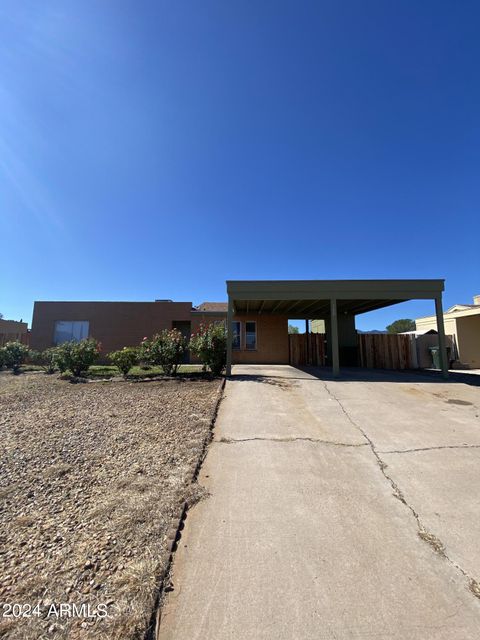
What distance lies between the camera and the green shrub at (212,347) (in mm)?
10812

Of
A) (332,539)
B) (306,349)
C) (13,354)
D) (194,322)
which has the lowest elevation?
(332,539)

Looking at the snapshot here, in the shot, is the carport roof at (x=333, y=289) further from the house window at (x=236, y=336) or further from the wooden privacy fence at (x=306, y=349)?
the wooden privacy fence at (x=306, y=349)

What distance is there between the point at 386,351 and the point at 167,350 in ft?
37.8

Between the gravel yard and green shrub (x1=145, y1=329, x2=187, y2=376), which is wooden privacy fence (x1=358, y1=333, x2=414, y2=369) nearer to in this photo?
green shrub (x1=145, y1=329, x2=187, y2=376)

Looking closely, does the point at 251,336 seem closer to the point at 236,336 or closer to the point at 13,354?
the point at 236,336

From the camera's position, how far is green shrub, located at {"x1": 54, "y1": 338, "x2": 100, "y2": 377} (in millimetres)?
11047

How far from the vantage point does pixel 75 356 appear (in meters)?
11.0

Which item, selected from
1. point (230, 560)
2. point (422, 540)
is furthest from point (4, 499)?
point (422, 540)

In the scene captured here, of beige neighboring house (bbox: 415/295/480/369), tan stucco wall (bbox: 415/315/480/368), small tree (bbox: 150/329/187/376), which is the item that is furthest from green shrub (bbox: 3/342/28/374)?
tan stucco wall (bbox: 415/315/480/368)

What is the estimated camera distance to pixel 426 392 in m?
8.45

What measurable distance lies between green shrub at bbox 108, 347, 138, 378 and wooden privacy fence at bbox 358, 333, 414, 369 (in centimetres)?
1152

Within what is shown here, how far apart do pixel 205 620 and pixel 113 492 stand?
170cm

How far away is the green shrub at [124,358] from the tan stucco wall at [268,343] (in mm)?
6676

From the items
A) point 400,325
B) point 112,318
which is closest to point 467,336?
point 112,318
